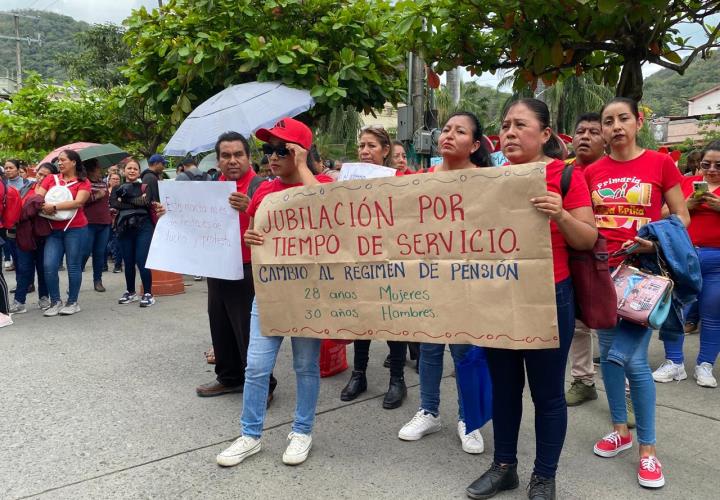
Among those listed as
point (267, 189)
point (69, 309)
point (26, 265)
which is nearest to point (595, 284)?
point (267, 189)

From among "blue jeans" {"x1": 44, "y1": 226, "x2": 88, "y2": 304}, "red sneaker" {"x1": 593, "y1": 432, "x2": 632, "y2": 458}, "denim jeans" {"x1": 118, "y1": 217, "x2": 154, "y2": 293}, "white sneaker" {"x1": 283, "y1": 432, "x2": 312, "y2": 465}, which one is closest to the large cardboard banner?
"white sneaker" {"x1": 283, "y1": 432, "x2": 312, "y2": 465}

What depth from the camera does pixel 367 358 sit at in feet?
14.4

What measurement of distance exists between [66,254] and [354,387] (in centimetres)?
446

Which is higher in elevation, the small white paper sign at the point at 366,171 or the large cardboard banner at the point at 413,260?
the small white paper sign at the point at 366,171

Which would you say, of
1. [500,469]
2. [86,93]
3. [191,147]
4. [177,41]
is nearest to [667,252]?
[500,469]

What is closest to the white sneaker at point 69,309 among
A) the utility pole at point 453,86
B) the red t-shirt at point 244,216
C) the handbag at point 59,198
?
the handbag at point 59,198

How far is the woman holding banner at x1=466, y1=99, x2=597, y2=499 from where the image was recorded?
253 centimetres

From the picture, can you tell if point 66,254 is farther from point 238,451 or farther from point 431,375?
point 431,375

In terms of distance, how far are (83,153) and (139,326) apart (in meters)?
3.31

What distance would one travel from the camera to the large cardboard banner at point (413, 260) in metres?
2.54

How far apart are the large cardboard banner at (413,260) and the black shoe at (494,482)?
0.70 meters

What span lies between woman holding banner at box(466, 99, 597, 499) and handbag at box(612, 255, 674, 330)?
0.43 metres

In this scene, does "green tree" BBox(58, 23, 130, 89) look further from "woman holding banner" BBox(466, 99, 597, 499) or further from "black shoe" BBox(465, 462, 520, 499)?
"black shoe" BBox(465, 462, 520, 499)

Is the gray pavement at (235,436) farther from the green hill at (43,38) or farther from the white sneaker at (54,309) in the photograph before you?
the green hill at (43,38)
